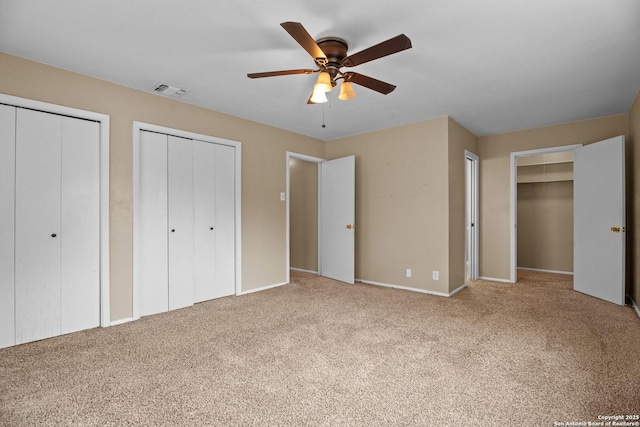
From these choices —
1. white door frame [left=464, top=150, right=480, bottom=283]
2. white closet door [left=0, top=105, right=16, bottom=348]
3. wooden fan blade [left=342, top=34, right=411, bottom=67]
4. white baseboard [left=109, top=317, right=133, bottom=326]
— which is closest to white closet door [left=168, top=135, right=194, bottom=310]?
white baseboard [left=109, top=317, right=133, bottom=326]

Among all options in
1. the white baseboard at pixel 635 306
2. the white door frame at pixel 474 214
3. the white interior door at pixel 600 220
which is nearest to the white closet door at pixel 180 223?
the white door frame at pixel 474 214

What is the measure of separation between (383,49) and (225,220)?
9.55 ft

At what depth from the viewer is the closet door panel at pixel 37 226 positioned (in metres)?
2.66

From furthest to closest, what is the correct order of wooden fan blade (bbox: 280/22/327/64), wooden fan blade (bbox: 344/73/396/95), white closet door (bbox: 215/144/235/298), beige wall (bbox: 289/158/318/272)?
beige wall (bbox: 289/158/318/272), white closet door (bbox: 215/144/235/298), wooden fan blade (bbox: 344/73/396/95), wooden fan blade (bbox: 280/22/327/64)

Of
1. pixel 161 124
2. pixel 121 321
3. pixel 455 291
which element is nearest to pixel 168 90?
pixel 161 124

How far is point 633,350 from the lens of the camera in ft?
8.24

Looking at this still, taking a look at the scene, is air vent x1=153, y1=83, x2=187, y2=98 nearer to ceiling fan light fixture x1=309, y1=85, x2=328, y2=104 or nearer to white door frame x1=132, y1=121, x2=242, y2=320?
white door frame x1=132, y1=121, x2=242, y2=320

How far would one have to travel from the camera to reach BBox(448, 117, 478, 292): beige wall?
4239mm

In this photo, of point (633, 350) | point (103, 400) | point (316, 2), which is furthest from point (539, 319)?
point (103, 400)

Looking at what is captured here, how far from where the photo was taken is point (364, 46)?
2430 millimetres

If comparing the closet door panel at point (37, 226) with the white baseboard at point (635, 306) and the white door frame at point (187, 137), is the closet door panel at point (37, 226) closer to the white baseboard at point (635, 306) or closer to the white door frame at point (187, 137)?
the white door frame at point (187, 137)

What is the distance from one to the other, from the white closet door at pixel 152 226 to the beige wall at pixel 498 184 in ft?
15.3

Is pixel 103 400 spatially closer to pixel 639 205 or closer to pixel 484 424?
pixel 484 424

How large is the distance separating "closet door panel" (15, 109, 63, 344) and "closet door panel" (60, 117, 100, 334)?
0.05 m
